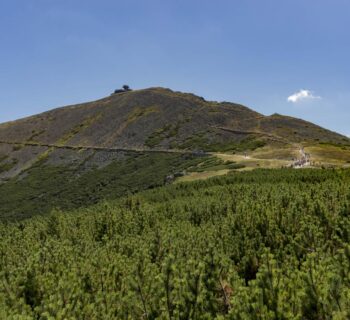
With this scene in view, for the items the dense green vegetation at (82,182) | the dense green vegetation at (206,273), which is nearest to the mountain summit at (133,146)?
the dense green vegetation at (82,182)

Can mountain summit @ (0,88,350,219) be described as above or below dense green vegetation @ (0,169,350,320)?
above

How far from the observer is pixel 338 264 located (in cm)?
809

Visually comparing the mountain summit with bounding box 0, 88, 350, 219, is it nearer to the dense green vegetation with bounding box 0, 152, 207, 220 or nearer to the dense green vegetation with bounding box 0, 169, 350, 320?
the dense green vegetation with bounding box 0, 152, 207, 220

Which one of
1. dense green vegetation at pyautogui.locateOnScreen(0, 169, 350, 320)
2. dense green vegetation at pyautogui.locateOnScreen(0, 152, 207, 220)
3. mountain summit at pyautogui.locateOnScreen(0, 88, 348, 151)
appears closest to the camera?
dense green vegetation at pyautogui.locateOnScreen(0, 169, 350, 320)

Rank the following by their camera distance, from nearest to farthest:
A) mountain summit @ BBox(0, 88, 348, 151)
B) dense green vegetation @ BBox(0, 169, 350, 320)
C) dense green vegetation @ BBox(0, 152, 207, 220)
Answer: dense green vegetation @ BBox(0, 169, 350, 320)
dense green vegetation @ BBox(0, 152, 207, 220)
mountain summit @ BBox(0, 88, 348, 151)

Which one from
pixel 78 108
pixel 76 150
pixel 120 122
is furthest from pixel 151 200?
pixel 78 108

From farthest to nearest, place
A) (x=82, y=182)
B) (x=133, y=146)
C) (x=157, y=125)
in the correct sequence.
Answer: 1. (x=157, y=125)
2. (x=133, y=146)
3. (x=82, y=182)

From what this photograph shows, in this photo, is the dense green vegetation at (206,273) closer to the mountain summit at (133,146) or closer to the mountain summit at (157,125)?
the mountain summit at (133,146)

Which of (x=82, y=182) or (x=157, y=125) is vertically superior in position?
(x=157, y=125)

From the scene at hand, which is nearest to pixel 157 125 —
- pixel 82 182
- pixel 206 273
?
pixel 82 182

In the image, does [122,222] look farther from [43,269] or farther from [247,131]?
[247,131]

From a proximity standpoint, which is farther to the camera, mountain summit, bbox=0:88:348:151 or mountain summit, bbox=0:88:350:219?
mountain summit, bbox=0:88:348:151

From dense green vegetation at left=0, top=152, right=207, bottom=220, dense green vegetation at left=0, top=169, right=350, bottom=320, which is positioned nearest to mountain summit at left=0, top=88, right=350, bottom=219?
dense green vegetation at left=0, top=152, right=207, bottom=220

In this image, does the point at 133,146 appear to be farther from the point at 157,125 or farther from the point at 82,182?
the point at 82,182
